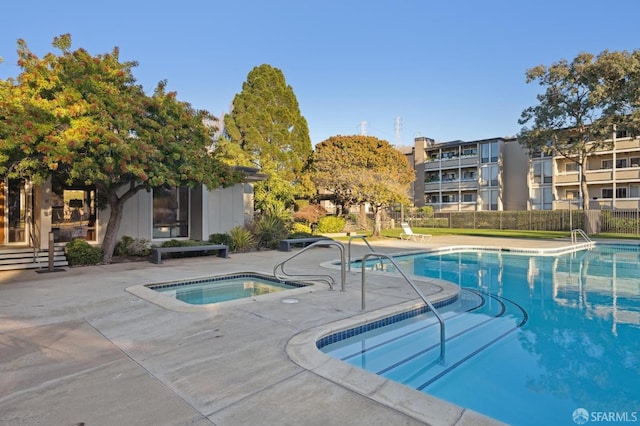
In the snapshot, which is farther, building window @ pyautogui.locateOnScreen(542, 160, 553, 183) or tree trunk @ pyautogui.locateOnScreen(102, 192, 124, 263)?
building window @ pyautogui.locateOnScreen(542, 160, 553, 183)

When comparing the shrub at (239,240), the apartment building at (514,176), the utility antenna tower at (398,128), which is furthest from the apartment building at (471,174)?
the shrub at (239,240)

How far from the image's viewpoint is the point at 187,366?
12.8ft

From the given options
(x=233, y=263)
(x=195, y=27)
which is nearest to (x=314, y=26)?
(x=195, y=27)

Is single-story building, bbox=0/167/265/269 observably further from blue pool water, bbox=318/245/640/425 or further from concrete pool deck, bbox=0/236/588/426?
blue pool water, bbox=318/245/640/425

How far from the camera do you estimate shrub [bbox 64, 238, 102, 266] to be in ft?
37.1

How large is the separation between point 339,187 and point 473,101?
416 inches

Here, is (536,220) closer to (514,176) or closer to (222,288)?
(514,176)

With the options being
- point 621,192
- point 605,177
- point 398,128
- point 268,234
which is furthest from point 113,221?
point 398,128

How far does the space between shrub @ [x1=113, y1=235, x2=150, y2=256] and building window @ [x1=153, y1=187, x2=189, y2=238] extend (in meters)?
1.30

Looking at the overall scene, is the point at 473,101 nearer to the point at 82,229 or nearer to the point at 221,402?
the point at 82,229

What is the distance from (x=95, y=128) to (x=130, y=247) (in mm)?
4758

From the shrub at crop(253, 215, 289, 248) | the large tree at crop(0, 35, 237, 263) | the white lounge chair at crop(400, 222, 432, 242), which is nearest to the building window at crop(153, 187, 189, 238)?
the large tree at crop(0, 35, 237, 263)

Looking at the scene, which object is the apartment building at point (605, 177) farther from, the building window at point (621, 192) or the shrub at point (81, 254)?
the shrub at point (81, 254)

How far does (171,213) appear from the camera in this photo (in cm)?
1521
